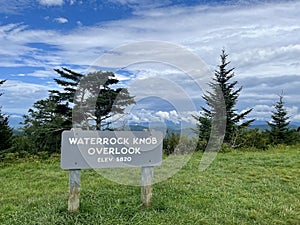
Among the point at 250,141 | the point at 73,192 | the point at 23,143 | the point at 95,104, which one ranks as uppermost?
the point at 95,104

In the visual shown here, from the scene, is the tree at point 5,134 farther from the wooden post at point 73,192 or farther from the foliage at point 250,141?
the wooden post at point 73,192

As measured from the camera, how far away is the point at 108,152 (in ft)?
16.0

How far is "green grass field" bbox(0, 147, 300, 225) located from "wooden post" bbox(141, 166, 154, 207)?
12 cm

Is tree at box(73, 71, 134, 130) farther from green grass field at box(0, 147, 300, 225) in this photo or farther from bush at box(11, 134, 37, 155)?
bush at box(11, 134, 37, 155)

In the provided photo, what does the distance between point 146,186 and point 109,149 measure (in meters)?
0.84

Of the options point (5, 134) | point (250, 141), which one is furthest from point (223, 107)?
point (5, 134)

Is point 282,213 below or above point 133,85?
below

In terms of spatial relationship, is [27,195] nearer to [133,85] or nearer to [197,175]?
[133,85]

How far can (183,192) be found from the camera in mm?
5898

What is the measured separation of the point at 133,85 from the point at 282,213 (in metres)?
3.15

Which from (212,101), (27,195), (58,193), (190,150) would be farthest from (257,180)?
(212,101)

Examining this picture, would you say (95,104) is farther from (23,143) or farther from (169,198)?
(23,143)

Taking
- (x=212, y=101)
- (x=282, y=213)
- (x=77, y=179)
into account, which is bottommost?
(x=282, y=213)

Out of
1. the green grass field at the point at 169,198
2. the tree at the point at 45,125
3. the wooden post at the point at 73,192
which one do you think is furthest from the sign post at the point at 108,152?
the tree at the point at 45,125
